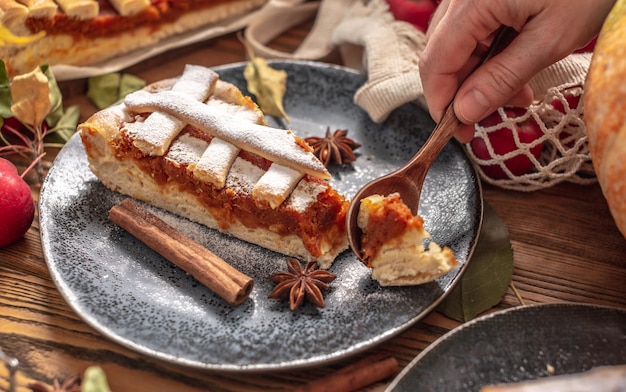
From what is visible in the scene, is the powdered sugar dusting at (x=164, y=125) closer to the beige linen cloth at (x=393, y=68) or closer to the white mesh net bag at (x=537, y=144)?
the beige linen cloth at (x=393, y=68)

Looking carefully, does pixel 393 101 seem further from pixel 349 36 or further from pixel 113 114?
pixel 113 114

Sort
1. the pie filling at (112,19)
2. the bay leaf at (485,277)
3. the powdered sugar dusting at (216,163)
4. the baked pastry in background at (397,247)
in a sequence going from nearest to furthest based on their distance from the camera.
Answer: the baked pastry in background at (397,247) < the bay leaf at (485,277) < the powdered sugar dusting at (216,163) < the pie filling at (112,19)

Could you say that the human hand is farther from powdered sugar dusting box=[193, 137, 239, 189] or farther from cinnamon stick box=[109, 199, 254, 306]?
cinnamon stick box=[109, 199, 254, 306]

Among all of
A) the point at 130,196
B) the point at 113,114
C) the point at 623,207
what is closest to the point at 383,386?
the point at 623,207

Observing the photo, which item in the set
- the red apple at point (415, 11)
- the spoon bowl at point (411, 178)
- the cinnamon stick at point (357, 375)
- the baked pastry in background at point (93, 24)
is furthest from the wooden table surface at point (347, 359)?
the red apple at point (415, 11)

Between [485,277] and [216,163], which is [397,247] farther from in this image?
[216,163]

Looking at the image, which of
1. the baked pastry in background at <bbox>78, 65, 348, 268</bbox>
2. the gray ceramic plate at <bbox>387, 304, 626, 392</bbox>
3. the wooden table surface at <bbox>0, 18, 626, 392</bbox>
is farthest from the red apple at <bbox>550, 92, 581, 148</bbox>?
the baked pastry in background at <bbox>78, 65, 348, 268</bbox>
